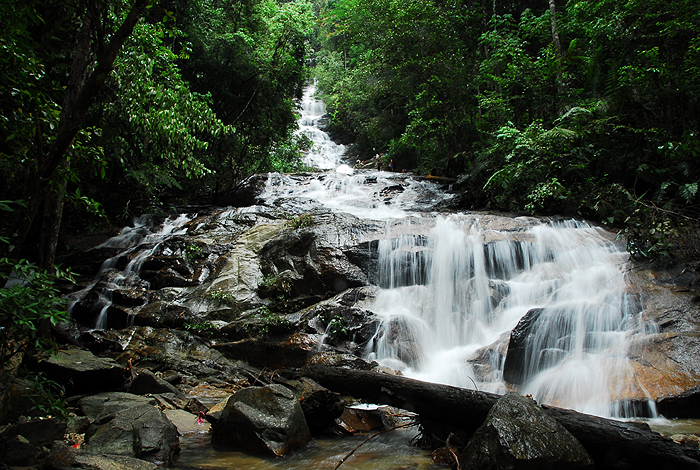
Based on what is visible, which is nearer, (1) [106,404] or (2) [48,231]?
(1) [106,404]

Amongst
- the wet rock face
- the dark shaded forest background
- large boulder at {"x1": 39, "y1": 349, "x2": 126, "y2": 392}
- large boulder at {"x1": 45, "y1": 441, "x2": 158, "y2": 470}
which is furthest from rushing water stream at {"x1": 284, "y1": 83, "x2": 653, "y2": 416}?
large boulder at {"x1": 45, "y1": 441, "x2": 158, "y2": 470}

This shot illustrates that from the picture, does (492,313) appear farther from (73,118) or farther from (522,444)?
(73,118)

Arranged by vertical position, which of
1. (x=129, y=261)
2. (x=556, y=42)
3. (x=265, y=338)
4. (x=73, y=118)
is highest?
(x=556, y=42)

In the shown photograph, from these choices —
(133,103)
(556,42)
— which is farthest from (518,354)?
(556,42)

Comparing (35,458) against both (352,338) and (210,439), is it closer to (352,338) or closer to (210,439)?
(210,439)

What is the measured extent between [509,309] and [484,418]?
4.50 metres

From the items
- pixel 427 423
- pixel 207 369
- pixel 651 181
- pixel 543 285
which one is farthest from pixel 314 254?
pixel 651 181

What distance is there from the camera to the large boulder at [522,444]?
260cm

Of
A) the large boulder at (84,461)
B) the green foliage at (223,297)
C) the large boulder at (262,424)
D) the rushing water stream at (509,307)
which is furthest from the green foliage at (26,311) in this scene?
the green foliage at (223,297)

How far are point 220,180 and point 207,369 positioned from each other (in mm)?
11436

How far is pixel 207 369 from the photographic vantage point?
6434 mm

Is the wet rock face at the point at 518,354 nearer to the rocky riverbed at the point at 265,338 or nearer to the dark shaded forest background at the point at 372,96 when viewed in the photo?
the rocky riverbed at the point at 265,338

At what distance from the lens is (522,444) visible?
8.76 ft

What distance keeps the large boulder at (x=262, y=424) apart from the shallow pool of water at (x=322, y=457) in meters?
0.10
